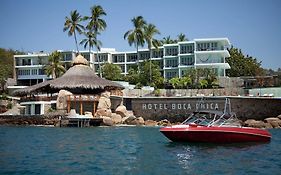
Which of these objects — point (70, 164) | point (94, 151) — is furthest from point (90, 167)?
point (94, 151)

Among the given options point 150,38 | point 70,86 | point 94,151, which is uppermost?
point 150,38

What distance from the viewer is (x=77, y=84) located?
188 ft

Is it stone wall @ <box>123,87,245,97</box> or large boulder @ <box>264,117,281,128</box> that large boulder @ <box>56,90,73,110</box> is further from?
large boulder @ <box>264,117,281,128</box>

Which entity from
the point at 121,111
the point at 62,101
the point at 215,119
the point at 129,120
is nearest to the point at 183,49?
the point at 121,111

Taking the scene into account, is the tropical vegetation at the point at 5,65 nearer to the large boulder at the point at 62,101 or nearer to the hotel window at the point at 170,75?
the large boulder at the point at 62,101

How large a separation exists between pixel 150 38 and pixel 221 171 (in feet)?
213

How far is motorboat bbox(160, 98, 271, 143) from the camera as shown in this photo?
2769 cm

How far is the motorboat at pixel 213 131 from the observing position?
2769cm

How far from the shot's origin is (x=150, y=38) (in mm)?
81625

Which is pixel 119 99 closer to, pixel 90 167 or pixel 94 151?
pixel 94 151

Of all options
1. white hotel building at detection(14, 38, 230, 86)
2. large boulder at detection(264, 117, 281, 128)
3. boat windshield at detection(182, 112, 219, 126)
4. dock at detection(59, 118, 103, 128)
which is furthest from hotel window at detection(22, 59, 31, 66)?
boat windshield at detection(182, 112, 219, 126)

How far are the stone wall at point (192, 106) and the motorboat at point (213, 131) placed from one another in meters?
28.0

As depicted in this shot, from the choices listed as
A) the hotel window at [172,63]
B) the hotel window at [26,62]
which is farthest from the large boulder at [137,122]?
the hotel window at [26,62]

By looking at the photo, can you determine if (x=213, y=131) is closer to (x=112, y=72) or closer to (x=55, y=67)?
(x=112, y=72)
